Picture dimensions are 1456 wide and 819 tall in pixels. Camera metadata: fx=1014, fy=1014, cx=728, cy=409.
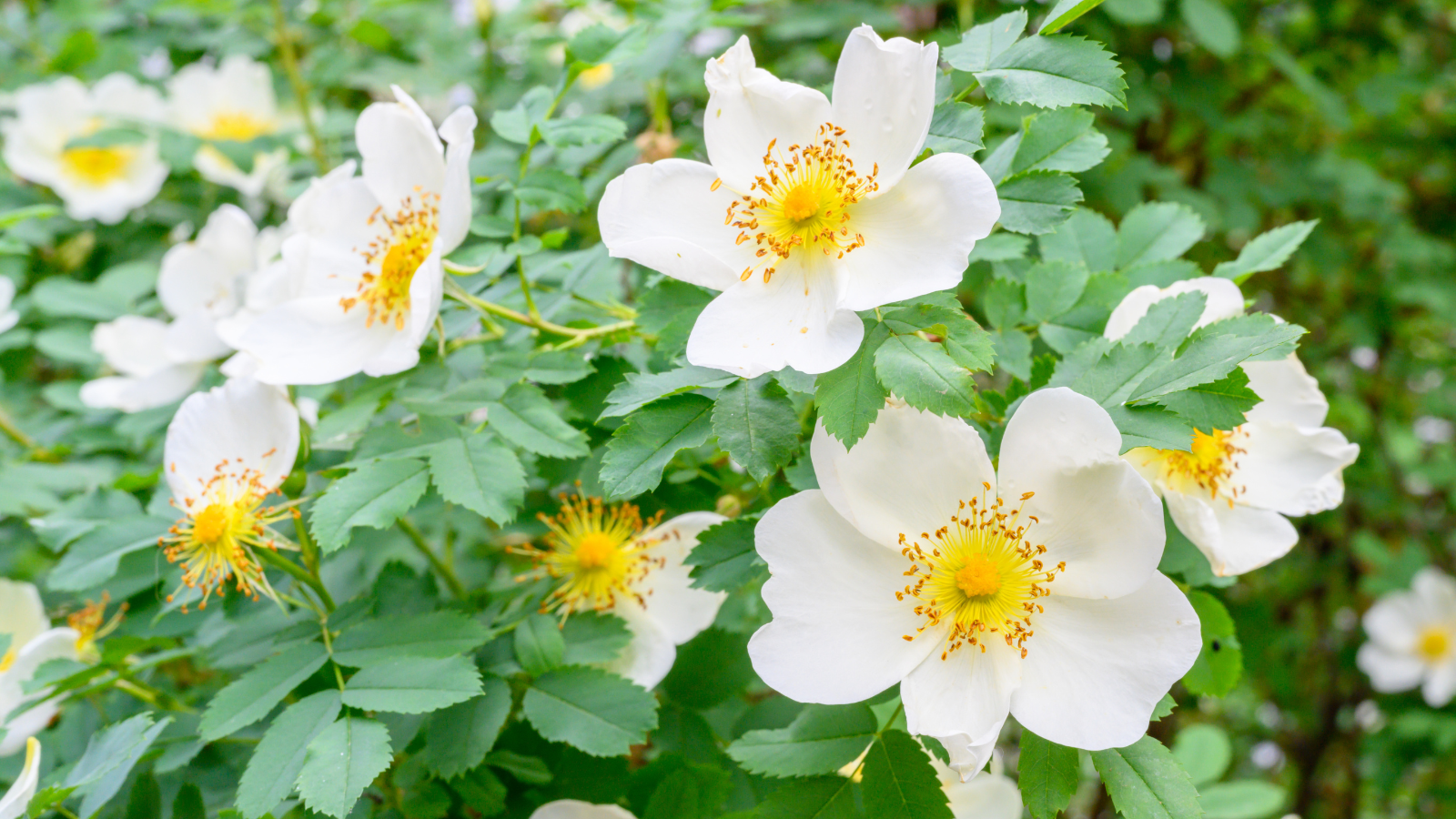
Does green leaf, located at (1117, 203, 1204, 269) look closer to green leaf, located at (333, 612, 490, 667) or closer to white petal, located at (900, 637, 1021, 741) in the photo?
white petal, located at (900, 637, 1021, 741)

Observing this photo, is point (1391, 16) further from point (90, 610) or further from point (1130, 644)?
point (90, 610)

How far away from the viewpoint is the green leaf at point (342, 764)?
778 mm

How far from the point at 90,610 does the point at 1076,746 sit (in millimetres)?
1120

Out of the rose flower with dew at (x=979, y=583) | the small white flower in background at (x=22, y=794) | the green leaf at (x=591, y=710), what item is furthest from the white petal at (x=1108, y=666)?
the small white flower in background at (x=22, y=794)

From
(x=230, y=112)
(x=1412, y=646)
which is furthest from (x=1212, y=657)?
(x=1412, y=646)

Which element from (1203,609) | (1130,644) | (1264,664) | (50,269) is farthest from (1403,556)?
(50,269)

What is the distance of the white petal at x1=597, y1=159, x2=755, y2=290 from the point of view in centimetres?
80

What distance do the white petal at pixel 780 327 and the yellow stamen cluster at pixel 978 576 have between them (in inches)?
6.6

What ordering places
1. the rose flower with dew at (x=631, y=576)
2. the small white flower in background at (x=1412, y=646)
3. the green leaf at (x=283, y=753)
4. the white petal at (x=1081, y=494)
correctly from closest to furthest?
the white petal at (x=1081, y=494) < the green leaf at (x=283, y=753) < the rose flower with dew at (x=631, y=576) < the small white flower in background at (x=1412, y=646)

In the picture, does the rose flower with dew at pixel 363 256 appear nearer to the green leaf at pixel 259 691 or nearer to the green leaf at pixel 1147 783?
the green leaf at pixel 259 691

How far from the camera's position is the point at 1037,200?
0.85 metres

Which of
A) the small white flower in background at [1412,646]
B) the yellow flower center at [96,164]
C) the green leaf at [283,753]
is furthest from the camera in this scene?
the small white flower in background at [1412,646]

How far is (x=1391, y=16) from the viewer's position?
7.93ft

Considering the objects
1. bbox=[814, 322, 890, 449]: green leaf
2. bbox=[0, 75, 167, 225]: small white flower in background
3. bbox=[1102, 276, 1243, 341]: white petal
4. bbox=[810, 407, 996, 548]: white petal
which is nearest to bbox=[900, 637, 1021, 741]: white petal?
bbox=[810, 407, 996, 548]: white petal
